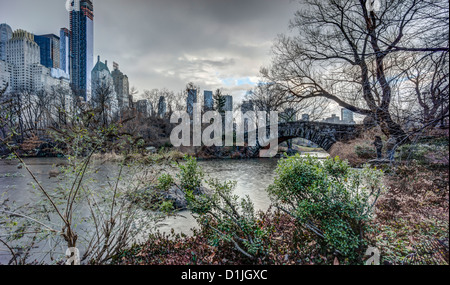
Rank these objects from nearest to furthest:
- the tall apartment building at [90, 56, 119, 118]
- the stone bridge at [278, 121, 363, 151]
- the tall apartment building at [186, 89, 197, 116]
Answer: the tall apartment building at [90, 56, 119, 118]
the stone bridge at [278, 121, 363, 151]
the tall apartment building at [186, 89, 197, 116]

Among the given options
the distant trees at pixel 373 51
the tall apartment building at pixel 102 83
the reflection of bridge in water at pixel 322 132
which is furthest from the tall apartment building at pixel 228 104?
the distant trees at pixel 373 51

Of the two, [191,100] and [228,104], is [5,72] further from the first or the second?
[228,104]

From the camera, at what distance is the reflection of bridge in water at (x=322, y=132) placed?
27.8 feet

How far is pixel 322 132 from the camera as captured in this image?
918 centimetres

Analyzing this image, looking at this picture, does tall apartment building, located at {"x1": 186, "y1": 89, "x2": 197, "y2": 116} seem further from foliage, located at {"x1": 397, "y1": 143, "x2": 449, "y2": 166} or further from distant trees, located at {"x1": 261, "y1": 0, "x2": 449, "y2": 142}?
foliage, located at {"x1": 397, "y1": 143, "x2": 449, "y2": 166}

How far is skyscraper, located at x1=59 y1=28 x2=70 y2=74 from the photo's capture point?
9.68 feet

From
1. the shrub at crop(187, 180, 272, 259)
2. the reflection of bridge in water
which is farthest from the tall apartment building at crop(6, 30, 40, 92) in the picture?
the reflection of bridge in water

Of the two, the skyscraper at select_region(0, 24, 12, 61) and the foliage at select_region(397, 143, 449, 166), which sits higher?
the skyscraper at select_region(0, 24, 12, 61)

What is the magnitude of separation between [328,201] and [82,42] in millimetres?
3649

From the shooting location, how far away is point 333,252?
1.83 m

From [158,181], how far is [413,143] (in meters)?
2.64

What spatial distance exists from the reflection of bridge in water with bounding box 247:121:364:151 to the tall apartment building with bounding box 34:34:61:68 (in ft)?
28.6
